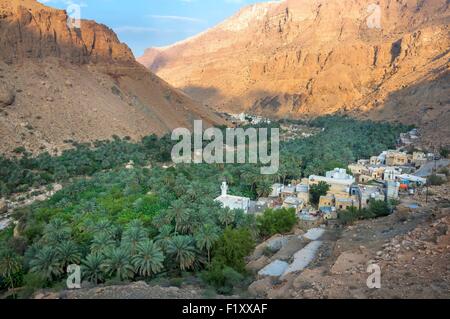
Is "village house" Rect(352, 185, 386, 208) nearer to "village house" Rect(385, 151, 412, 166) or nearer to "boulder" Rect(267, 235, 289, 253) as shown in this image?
"boulder" Rect(267, 235, 289, 253)

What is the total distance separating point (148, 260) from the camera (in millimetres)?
16812

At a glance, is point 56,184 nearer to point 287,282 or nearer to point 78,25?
point 287,282

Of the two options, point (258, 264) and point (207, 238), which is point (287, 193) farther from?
point (207, 238)

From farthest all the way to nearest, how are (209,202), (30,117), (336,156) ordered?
(30,117) → (336,156) → (209,202)

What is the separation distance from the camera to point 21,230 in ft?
83.0

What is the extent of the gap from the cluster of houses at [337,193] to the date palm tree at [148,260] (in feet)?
29.0

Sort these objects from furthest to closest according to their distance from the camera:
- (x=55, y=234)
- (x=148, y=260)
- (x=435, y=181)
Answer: (x=435, y=181)
(x=55, y=234)
(x=148, y=260)

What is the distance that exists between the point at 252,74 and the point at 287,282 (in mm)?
110355

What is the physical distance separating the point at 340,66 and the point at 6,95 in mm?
78567

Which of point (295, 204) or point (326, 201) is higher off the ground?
point (326, 201)

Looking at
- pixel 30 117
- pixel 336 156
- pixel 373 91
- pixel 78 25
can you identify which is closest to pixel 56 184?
pixel 30 117

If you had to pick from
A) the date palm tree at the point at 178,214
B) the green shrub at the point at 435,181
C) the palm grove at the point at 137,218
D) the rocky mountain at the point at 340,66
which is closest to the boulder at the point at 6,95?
the palm grove at the point at 137,218

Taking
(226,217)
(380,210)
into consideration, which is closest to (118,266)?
(226,217)

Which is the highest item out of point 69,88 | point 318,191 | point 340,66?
point 340,66
